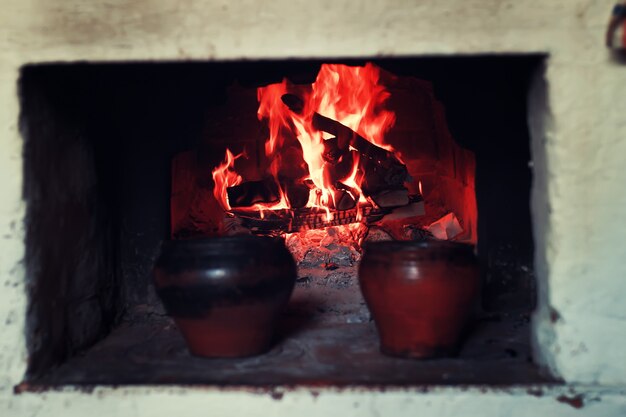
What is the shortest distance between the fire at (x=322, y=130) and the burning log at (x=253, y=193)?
24mm

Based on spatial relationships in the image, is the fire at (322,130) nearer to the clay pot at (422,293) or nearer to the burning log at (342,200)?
the burning log at (342,200)

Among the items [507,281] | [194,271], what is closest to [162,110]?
[194,271]

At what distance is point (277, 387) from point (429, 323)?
0.54 metres

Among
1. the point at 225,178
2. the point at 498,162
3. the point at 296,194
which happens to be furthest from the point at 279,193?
the point at 498,162

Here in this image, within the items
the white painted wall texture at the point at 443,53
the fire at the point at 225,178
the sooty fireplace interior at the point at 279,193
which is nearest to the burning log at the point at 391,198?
the sooty fireplace interior at the point at 279,193

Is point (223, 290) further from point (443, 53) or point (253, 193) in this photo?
point (253, 193)

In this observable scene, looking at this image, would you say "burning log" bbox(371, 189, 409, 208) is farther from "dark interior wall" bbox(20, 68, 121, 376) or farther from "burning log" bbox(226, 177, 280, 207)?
"dark interior wall" bbox(20, 68, 121, 376)

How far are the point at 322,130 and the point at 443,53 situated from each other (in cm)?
124

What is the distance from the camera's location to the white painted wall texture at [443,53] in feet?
5.92

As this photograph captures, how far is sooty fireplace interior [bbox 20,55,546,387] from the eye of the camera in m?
2.02

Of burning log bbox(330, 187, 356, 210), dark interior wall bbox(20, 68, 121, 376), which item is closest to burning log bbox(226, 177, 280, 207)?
burning log bbox(330, 187, 356, 210)

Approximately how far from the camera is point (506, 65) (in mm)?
2602

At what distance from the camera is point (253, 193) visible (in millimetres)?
3082

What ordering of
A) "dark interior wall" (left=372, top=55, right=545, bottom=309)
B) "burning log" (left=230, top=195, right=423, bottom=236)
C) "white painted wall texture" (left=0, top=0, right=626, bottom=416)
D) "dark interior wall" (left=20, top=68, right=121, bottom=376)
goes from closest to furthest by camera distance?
1. "white painted wall texture" (left=0, top=0, right=626, bottom=416)
2. "dark interior wall" (left=20, top=68, right=121, bottom=376)
3. "dark interior wall" (left=372, top=55, right=545, bottom=309)
4. "burning log" (left=230, top=195, right=423, bottom=236)
